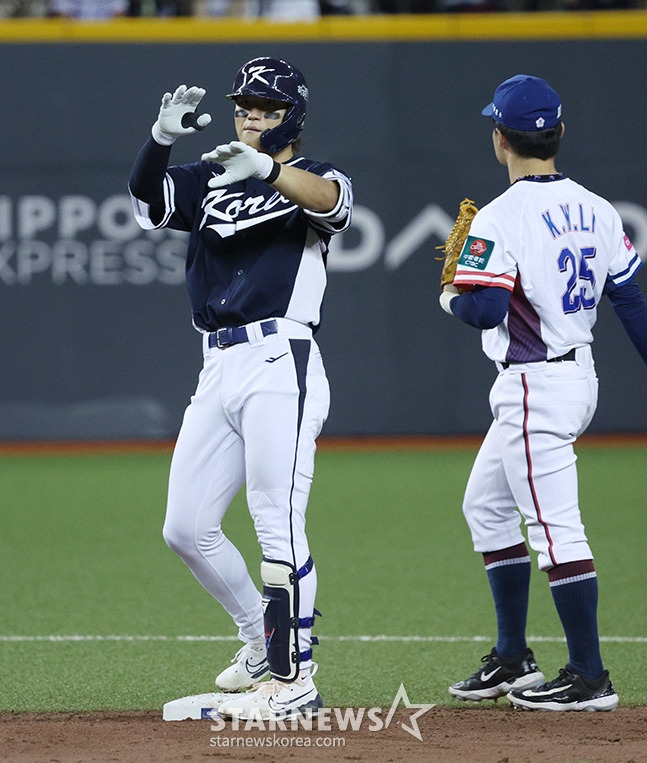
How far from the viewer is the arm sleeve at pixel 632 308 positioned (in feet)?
14.0

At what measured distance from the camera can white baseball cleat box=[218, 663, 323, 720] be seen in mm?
3936

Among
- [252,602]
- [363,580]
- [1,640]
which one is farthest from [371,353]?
[252,602]

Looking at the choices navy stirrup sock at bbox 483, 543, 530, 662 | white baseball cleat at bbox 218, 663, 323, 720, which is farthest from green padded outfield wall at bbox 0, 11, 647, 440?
white baseball cleat at bbox 218, 663, 323, 720

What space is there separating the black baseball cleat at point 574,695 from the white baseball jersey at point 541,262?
1.09 m

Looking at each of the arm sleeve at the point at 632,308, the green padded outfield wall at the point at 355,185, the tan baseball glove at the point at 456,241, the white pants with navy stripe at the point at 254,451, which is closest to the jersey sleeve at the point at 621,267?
the arm sleeve at the point at 632,308

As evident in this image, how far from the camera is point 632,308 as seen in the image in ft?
14.0

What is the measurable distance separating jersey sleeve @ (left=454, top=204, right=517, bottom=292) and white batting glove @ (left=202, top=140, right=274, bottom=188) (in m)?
0.75

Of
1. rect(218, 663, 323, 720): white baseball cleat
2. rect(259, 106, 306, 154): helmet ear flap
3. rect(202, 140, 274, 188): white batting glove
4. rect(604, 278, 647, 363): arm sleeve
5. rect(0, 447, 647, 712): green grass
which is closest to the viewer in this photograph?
rect(202, 140, 274, 188): white batting glove

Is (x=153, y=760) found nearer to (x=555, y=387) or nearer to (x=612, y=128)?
(x=555, y=387)

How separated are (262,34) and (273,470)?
8.53m

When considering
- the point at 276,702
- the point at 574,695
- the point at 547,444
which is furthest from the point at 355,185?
the point at 276,702

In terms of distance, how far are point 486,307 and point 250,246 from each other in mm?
826

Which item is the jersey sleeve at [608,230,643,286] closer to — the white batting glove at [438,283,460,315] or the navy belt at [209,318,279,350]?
the white batting glove at [438,283,460,315]

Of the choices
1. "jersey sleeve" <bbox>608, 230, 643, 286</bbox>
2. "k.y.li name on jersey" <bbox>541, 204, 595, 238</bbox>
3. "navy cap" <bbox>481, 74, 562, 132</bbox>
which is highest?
"navy cap" <bbox>481, 74, 562, 132</bbox>
